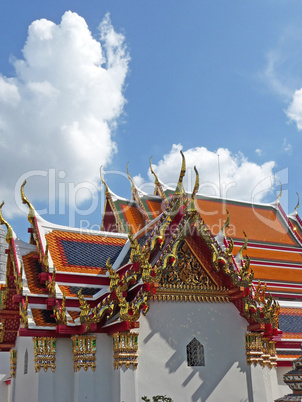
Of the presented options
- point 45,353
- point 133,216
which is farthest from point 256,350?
point 133,216

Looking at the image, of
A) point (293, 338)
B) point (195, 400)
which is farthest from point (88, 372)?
point (293, 338)

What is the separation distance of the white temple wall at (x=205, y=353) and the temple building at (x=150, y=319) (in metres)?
0.02

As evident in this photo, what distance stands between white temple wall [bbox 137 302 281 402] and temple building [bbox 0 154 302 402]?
18 millimetres

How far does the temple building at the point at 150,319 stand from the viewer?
8633 mm

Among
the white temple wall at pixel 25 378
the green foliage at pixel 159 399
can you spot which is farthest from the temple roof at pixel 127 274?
the green foliage at pixel 159 399

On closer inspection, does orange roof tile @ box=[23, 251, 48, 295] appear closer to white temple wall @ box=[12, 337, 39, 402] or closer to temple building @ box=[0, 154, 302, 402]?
temple building @ box=[0, 154, 302, 402]

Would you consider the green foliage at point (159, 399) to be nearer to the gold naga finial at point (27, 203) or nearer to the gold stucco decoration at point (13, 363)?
the gold stucco decoration at point (13, 363)

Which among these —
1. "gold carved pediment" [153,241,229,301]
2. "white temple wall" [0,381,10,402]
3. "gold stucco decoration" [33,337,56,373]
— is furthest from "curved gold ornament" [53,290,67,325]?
"white temple wall" [0,381,10,402]

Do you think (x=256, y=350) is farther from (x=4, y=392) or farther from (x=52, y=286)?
→ (x=4, y=392)

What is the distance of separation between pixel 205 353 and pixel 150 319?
1256 millimetres

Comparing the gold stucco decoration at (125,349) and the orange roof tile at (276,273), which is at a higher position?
the orange roof tile at (276,273)

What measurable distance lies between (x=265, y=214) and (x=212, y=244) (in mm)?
12631

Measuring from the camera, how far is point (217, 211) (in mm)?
19953

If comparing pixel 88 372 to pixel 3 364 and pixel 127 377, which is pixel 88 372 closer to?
pixel 127 377
